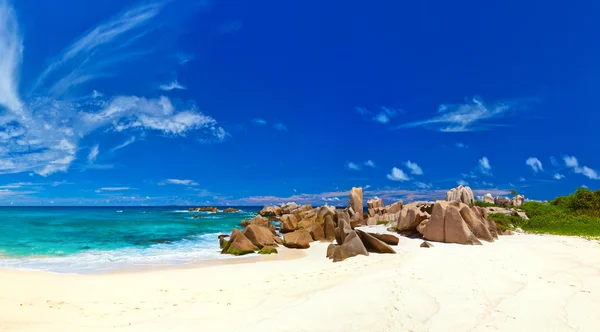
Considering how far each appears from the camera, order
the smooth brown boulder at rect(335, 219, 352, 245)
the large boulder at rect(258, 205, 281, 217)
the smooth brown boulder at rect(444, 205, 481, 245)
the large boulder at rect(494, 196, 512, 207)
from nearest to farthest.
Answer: the smooth brown boulder at rect(335, 219, 352, 245), the smooth brown boulder at rect(444, 205, 481, 245), the large boulder at rect(494, 196, 512, 207), the large boulder at rect(258, 205, 281, 217)

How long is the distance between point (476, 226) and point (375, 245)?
670 cm

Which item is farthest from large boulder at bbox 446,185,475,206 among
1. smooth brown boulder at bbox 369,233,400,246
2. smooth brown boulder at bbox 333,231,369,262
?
smooth brown boulder at bbox 333,231,369,262

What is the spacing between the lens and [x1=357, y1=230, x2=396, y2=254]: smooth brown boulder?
14062 mm

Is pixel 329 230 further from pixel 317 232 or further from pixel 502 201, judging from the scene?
pixel 502 201

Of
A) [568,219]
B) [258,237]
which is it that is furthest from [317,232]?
[568,219]

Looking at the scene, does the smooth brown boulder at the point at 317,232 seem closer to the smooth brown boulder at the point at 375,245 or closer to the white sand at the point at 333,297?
the smooth brown boulder at the point at 375,245

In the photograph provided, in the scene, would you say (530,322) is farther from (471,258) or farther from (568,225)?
(568,225)

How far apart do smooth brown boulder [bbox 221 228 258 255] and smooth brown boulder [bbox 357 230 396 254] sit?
233 inches

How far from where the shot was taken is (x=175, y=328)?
6.09 metres

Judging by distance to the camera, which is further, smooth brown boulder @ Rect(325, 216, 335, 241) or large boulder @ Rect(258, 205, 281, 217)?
large boulder @ Rect(258, 205, 281, 217)

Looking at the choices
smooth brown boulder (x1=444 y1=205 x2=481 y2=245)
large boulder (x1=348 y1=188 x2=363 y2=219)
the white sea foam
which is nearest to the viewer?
the white sea foam

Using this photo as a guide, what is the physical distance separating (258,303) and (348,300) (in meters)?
1.97

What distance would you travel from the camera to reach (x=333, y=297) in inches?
295

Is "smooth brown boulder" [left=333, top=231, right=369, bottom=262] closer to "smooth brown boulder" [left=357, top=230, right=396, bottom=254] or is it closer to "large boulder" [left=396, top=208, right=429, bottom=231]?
"smooth brown boulder" [left=357, top=230, right=396, bottom=254]
